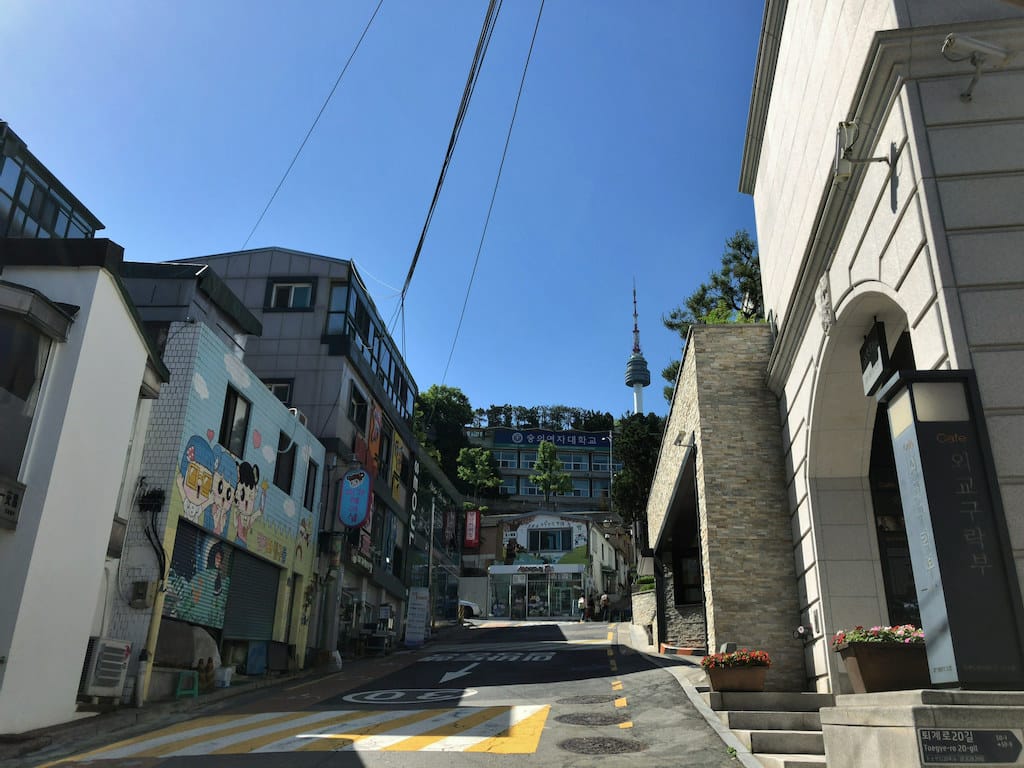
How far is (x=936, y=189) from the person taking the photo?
809cm

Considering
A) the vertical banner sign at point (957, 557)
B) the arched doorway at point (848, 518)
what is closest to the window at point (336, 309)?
the arched doorway at point (848, 518)

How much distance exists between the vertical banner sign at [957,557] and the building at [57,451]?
11.1 meters

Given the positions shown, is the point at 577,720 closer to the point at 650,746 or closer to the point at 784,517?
the point at 650,746

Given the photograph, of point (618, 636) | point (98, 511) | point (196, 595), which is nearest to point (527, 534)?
point (618, 636)

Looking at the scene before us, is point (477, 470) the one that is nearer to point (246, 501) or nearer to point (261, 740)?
point (246, 501)

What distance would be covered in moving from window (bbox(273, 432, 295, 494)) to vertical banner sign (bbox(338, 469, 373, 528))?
300 centimetres

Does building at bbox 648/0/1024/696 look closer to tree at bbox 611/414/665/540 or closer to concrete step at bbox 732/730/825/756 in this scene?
concrete step at bbox 732/730/825/756

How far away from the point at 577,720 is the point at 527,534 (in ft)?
152

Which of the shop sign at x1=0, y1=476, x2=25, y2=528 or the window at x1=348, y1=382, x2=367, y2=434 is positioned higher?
the window at x1=348, y1=382, x2=367, y2=434

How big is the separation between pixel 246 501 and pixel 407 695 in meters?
7.01

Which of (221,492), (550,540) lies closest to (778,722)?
(221,492)

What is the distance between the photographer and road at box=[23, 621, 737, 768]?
8.78 m

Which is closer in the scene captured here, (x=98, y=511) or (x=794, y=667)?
(x=98, y=511)

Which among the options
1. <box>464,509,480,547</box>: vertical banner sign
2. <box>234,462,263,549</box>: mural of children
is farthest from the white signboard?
<box>464,509,480,547</box>: vertical banner sign
